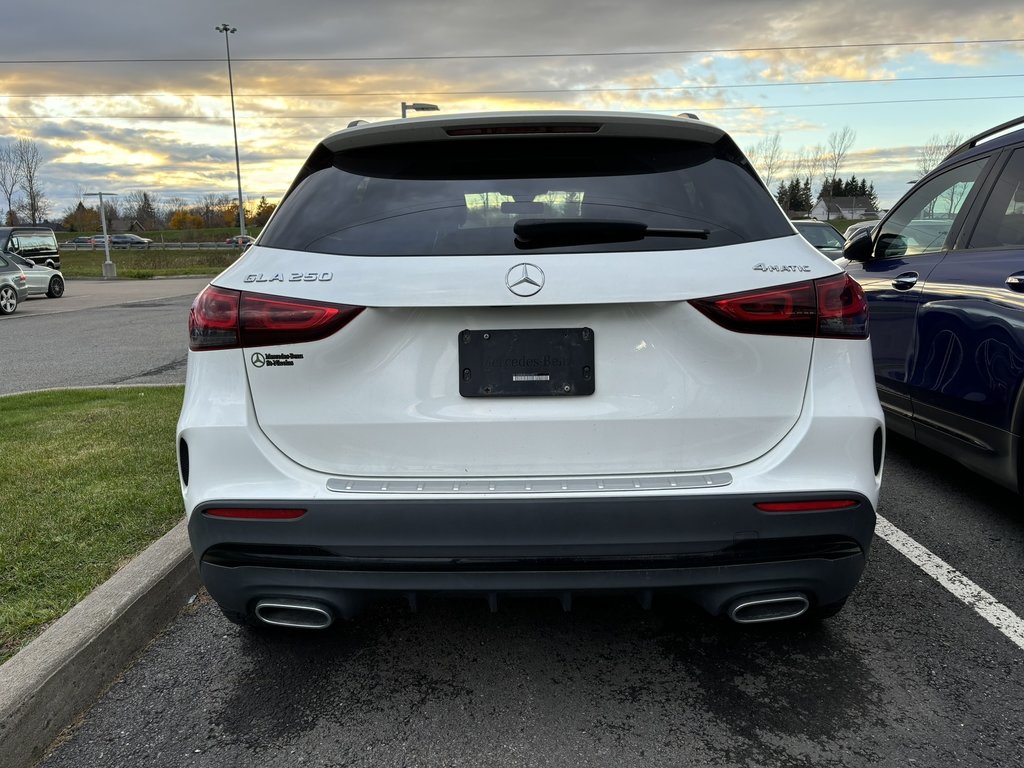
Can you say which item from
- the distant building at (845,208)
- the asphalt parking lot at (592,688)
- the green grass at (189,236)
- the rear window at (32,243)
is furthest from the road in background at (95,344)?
the distant building at (845,208)

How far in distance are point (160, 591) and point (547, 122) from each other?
7.57ft

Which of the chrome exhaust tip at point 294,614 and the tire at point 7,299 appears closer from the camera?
the chrome exhaust tip at point 294,614

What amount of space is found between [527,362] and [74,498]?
10.1 ft

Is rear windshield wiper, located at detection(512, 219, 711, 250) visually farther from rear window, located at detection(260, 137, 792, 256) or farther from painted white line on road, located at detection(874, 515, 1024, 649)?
painted white line on road, located at detection(874, 515, 1024, 649)

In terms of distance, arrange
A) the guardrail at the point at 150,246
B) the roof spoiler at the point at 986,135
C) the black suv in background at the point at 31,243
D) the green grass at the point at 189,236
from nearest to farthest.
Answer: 1. the roof spoiler at the point at 986,135
2. the black suv in background at the point at 31,243
3. the guardrail at the point at 150,246
4. the green grass at the point at 189,236

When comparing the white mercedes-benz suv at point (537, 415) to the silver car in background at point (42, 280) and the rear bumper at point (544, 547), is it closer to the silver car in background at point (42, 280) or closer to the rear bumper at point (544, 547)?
the rear bumper at point (544, 547)

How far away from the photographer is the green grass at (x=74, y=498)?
3098 millimetres

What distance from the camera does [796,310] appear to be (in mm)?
2215

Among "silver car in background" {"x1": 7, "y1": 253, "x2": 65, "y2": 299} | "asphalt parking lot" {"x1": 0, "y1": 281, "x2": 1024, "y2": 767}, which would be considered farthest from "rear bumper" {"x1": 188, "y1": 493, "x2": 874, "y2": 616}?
"silver car in background" {"x1": 7, "y1": 253, "x2": 65, "y2": 299}

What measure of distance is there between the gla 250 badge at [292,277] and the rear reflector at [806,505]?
4.45 ft

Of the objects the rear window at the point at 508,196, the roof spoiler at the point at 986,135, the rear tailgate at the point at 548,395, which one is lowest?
the rear tailgate at the point at 548,395

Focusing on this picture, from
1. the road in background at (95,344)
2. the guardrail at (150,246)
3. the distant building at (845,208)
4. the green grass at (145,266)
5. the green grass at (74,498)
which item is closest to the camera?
the green grass at (74,498)

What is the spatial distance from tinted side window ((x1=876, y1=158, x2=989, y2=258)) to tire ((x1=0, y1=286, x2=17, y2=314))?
20.2 metres

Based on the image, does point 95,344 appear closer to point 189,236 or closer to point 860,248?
point 860,248
